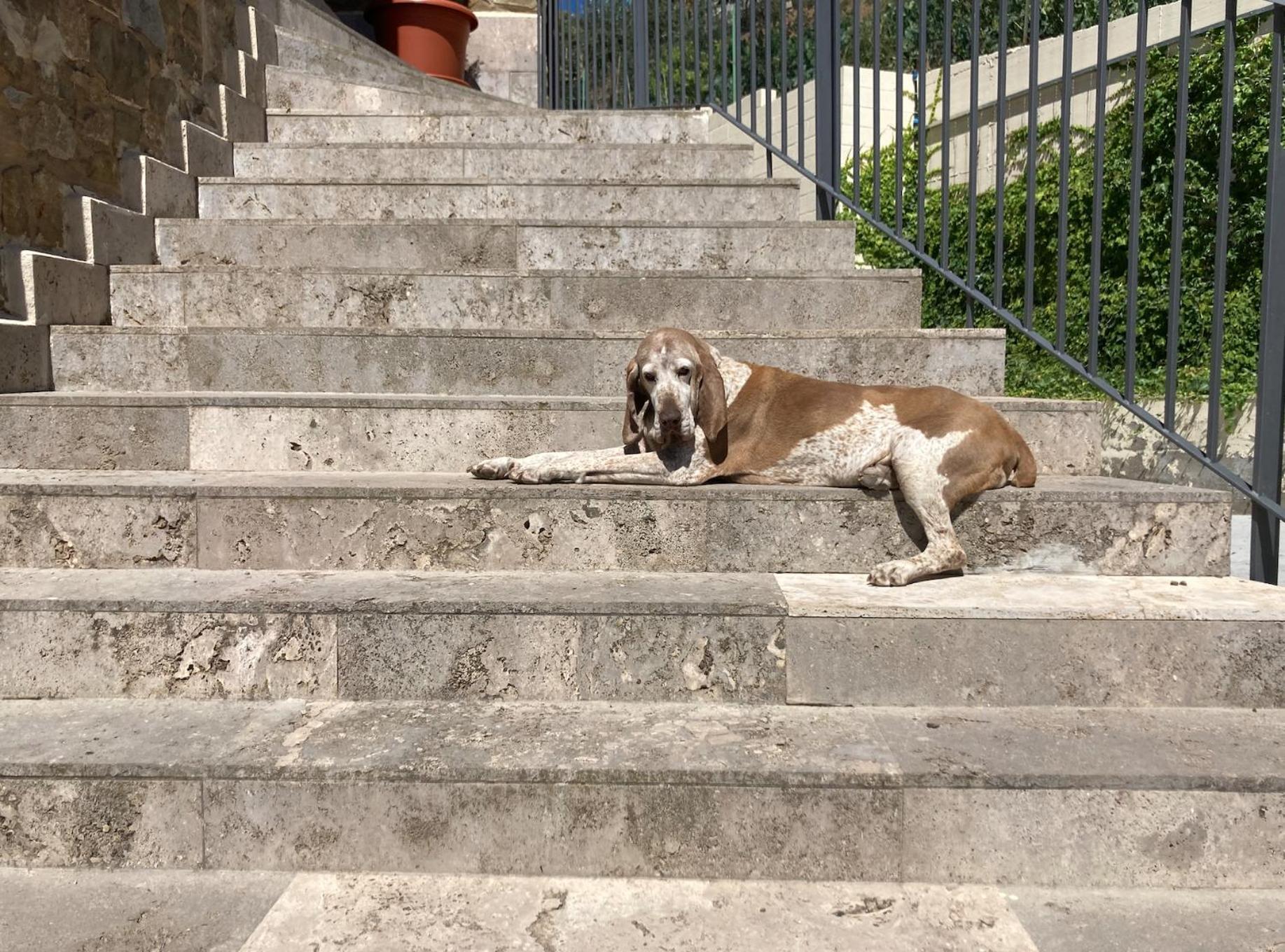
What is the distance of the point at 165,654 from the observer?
2.31 metres

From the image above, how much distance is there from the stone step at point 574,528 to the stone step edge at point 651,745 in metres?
0.53

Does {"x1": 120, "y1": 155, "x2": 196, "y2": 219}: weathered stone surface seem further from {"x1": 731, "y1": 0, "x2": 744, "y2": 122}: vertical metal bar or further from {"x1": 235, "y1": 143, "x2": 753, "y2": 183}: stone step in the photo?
{"x1": 731, "y1": 0, "x2": 744, "y2": 122}: vertical metal bar

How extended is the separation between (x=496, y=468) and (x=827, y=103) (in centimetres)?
319

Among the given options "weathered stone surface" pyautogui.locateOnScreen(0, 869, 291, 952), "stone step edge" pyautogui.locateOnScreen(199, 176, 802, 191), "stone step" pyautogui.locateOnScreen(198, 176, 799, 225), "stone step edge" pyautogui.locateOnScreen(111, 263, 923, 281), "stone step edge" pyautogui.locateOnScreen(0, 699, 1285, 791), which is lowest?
"weathered stone surface" pyautogui.locateOnScreen(0, 869, 291, 952)

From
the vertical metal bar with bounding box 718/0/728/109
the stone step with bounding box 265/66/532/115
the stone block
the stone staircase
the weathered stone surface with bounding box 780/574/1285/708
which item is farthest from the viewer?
the stone step with bounding box 265/66/532/115

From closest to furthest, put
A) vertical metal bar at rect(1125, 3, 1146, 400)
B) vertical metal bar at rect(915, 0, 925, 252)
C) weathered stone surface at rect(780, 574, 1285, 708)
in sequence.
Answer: weathered stone surface at rect(780, 574, 1285, 708) < vertical metal bar at rect(1125, 3, 1146, 400) < vertical metal bar at rect(915, 0, 925, 252)

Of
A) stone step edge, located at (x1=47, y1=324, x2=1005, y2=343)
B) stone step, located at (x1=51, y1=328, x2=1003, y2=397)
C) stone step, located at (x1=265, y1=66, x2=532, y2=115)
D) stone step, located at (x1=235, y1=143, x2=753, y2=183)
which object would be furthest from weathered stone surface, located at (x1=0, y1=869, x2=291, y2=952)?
stone step, located at (x1=265, y1=66, x2=532, y2=115)

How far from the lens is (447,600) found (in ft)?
7.59

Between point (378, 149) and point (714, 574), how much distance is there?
3.66m

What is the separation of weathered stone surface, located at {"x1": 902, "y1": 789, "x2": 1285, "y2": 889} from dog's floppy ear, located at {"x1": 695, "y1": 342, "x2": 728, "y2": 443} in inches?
54.1

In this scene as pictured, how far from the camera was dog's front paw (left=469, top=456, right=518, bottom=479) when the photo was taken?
2.94 meters

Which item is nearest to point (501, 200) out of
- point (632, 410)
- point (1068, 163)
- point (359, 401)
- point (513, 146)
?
point (513, 146)

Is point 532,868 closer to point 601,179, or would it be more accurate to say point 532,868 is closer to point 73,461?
point 73,461

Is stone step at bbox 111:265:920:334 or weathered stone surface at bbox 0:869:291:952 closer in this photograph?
weathered stone surface at bbox 0:869:291:952
